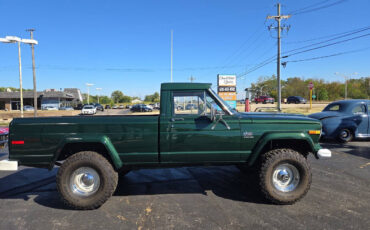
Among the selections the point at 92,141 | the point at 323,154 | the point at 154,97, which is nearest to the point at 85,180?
the point at 92,141

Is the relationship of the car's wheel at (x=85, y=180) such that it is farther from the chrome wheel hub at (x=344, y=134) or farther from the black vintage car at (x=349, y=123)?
the chrome wheel hub at (x=344, y=134)

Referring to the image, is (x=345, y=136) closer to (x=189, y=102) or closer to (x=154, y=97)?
(x=189, y=102)

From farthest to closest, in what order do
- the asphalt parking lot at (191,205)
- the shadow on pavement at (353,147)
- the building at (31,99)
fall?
1. the building at (31,99)
2. the shadow on pavement at (353,147)
3. the asphalt parking lot at (191,205)

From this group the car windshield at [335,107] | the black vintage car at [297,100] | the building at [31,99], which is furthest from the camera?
the building at [31,99]

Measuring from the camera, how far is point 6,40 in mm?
16562

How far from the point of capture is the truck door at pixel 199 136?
11.5 feet

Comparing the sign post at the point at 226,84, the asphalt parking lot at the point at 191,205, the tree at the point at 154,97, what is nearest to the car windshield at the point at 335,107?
the asphalt parking lot at the point at 191,205

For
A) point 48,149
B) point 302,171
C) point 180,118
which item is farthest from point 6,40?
point 302,171

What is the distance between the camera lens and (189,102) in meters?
3.68

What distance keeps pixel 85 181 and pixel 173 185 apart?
1.64 metres

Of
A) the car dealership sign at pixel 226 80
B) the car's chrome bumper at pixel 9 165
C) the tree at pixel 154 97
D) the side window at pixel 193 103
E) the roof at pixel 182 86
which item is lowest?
the car's chrome bumper at pixel 9 165

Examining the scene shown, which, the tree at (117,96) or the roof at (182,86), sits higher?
the tree at (117,96)

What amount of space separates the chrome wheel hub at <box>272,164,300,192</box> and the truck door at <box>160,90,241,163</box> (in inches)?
27.8

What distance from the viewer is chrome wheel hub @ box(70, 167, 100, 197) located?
3.50 metres
